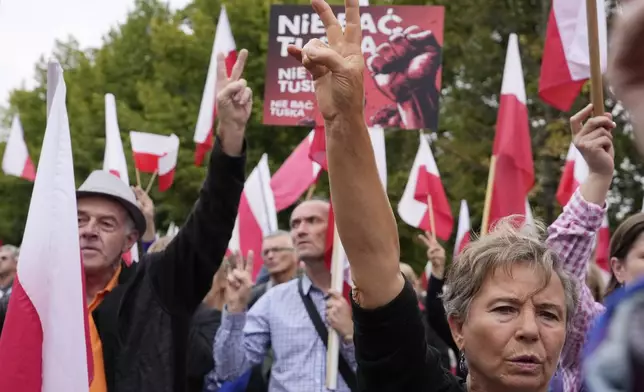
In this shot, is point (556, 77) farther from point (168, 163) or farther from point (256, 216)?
point (168, 163)

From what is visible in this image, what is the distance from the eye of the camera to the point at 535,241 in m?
2.59

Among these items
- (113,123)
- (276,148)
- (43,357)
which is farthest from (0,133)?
(43,357)

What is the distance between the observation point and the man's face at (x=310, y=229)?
5.87 metres

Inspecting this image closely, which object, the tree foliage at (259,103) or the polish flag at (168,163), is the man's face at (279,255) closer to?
the polish flag at (168,163)

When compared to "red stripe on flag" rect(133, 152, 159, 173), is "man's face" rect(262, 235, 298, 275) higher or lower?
lower

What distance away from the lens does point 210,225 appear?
393 centimetres

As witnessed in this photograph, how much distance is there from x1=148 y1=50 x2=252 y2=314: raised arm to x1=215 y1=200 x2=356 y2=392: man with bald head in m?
1.30

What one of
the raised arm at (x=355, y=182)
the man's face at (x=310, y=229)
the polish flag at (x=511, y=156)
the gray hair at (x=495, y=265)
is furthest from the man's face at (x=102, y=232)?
the polish flag at (x=511, y=156)

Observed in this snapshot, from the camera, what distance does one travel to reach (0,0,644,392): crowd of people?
210 cm

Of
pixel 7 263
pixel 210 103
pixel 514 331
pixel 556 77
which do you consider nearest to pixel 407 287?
pixel 514 331

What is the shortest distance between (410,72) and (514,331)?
12.4 feet

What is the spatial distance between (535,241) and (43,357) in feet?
5.41

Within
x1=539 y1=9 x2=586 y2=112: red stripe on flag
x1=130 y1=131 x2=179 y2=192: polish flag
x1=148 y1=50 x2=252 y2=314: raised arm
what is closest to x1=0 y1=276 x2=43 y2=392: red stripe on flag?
x1=148 y1=50 x2=252 y2=314: raised arm

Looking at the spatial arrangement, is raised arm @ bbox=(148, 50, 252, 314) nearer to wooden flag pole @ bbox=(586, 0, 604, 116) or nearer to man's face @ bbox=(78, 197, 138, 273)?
man's face @ bbox=(78, 197, 138, 273)
